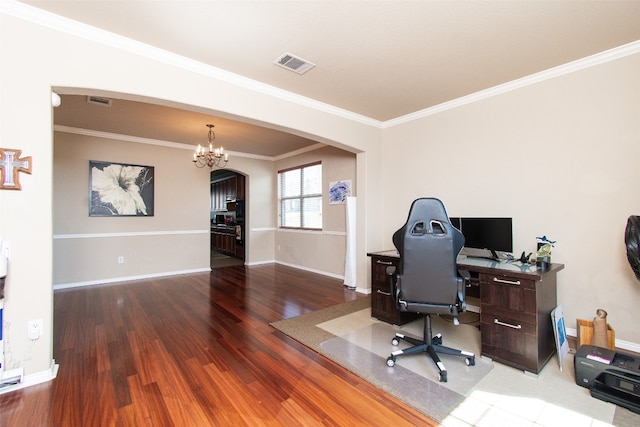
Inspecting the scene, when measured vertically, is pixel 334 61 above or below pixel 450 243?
above

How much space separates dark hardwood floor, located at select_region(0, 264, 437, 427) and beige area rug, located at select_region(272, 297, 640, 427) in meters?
0.13

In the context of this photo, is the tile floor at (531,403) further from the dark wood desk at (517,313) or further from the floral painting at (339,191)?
the floral painting at (339,191)

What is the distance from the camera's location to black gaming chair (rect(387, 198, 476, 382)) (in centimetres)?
221

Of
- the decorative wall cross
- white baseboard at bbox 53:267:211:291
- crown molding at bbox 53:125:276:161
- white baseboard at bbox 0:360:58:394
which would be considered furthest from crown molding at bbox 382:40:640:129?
white baseboard at bbox 53:267:211:291

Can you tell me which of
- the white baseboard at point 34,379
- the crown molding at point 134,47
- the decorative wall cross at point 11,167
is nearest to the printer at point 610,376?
the crown molding at point 134,47

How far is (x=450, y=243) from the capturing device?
2.20 m

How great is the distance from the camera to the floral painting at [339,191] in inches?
209

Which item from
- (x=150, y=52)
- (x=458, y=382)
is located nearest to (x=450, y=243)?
(x=458, y=382)

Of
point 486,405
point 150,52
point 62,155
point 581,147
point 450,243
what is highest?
point 150,52

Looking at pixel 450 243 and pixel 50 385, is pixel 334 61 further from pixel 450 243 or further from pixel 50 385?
pixel 50 385

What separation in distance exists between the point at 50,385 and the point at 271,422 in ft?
5.63

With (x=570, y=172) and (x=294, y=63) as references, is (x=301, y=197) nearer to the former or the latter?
(x=294, y=63)

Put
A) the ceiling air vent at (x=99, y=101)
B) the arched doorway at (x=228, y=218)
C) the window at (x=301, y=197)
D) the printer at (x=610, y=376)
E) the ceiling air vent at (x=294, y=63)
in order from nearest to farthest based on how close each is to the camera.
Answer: the printer at (x=610, y=376) → the ceiling air vent at (x=294, y=63) → the ceiling air vent at (x=99, y=101) → the window at (x=301, y=197) → the arched doorway at (x=228, y=218)

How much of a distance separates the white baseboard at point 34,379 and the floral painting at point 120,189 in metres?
3.67
